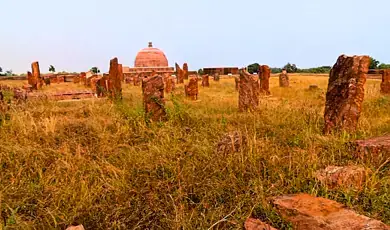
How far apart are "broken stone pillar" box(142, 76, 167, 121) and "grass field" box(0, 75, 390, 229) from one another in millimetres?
704

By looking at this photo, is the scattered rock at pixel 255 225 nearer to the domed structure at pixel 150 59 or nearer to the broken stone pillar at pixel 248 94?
the broken stone pillar at pixel 248 94

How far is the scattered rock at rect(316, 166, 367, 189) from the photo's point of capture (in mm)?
2867

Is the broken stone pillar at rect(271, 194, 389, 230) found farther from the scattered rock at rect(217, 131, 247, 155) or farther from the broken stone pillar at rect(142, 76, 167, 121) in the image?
the broken stone pillar at rect(142, 76, 167, 121)

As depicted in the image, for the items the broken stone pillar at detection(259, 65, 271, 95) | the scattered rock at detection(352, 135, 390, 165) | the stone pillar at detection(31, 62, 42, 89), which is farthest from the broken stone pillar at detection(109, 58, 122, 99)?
the stone pillar at detection(31, 62, 42, 89)

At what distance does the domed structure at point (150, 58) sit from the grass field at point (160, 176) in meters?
32.0

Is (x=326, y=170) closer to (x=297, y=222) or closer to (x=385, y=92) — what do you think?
(x=297, y=222)

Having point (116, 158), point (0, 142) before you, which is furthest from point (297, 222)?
point (0, 142)

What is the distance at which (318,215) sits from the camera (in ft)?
7.48

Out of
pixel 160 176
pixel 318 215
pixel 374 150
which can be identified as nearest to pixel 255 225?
pixel 318 215

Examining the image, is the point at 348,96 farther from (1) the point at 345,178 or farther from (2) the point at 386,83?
(2) the point at 386,83

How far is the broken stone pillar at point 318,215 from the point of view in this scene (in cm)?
213

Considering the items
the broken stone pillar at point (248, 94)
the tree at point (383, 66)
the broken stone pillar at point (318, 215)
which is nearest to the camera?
the broken stone pillar at point (318, 215)

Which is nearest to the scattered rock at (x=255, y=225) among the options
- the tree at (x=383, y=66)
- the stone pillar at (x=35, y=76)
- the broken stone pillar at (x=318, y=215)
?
the broken stone pillar at (x=318, y=215)

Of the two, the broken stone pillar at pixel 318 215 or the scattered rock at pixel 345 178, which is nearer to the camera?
the broken stone pillar at pixel 318 215
